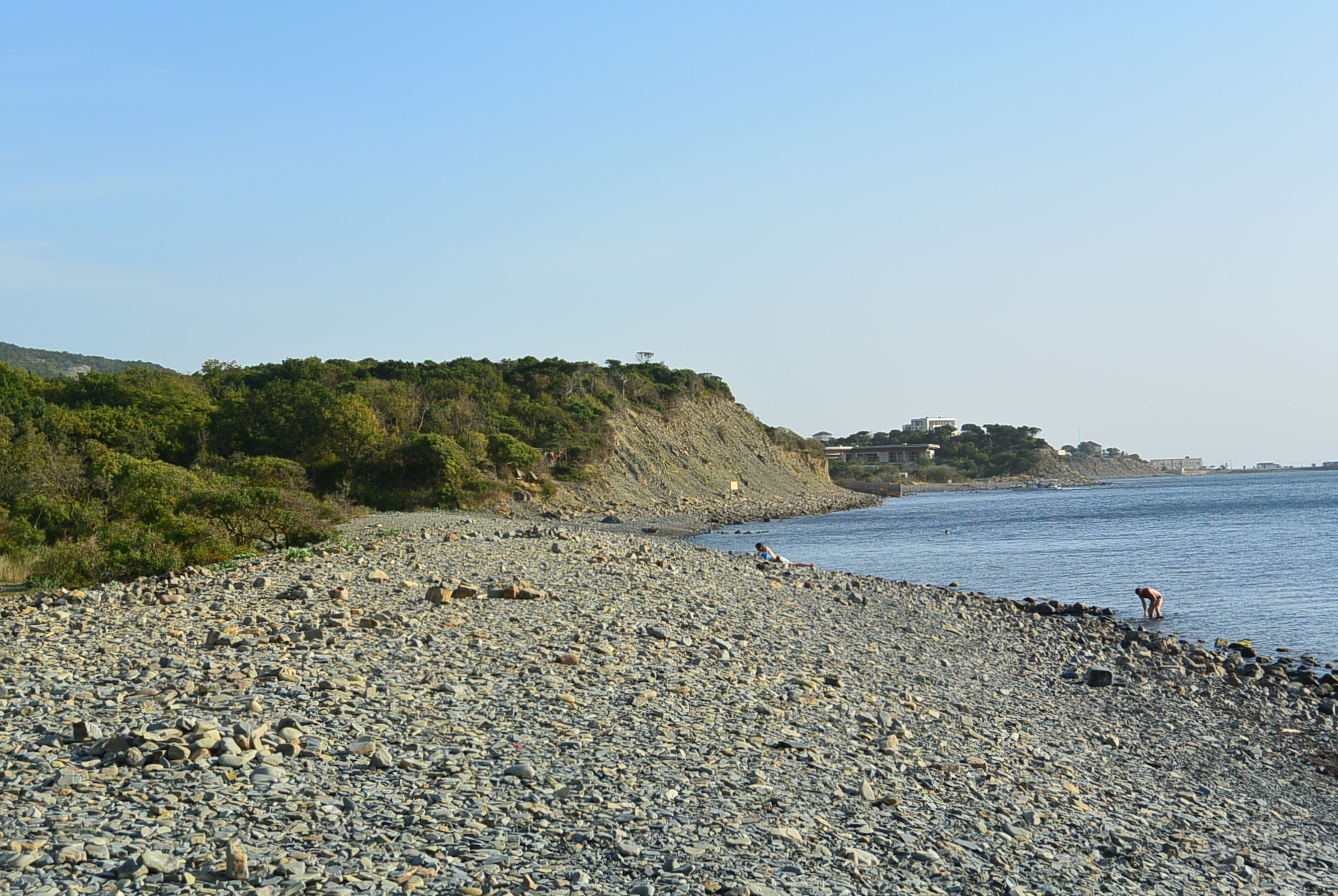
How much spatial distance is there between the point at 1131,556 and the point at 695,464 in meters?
48.4

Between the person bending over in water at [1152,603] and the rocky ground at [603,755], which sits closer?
the rocky ground at [603,755]

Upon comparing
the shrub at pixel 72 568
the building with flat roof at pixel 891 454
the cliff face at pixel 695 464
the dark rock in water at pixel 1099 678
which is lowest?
the dark rock in water at pixel 1099 678

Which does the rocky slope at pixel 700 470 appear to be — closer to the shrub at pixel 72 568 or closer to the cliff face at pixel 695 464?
the cliff face at pixel 695 464

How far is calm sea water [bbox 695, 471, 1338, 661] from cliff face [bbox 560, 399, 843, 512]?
11.0 metres

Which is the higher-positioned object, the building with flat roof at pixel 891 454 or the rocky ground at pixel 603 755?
the building with flat roof at pixel 891 454

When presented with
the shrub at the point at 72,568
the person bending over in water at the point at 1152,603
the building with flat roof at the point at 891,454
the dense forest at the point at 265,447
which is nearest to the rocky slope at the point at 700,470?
the dense forest at the point at 265,447

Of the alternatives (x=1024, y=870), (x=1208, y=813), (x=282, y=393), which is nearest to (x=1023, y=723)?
(x=1208, y=813)

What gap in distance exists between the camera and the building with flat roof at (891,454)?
192 m

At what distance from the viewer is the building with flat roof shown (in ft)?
632

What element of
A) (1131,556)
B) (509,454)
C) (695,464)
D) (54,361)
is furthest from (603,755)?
(54,361)

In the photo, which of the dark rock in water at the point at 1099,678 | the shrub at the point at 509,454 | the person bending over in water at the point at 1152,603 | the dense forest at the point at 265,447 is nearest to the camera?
the dark rock in water at the point at 1099,678

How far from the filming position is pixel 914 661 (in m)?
15.3

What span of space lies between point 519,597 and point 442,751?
Result: 819cm

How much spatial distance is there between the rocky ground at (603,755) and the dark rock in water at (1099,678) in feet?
1.36
